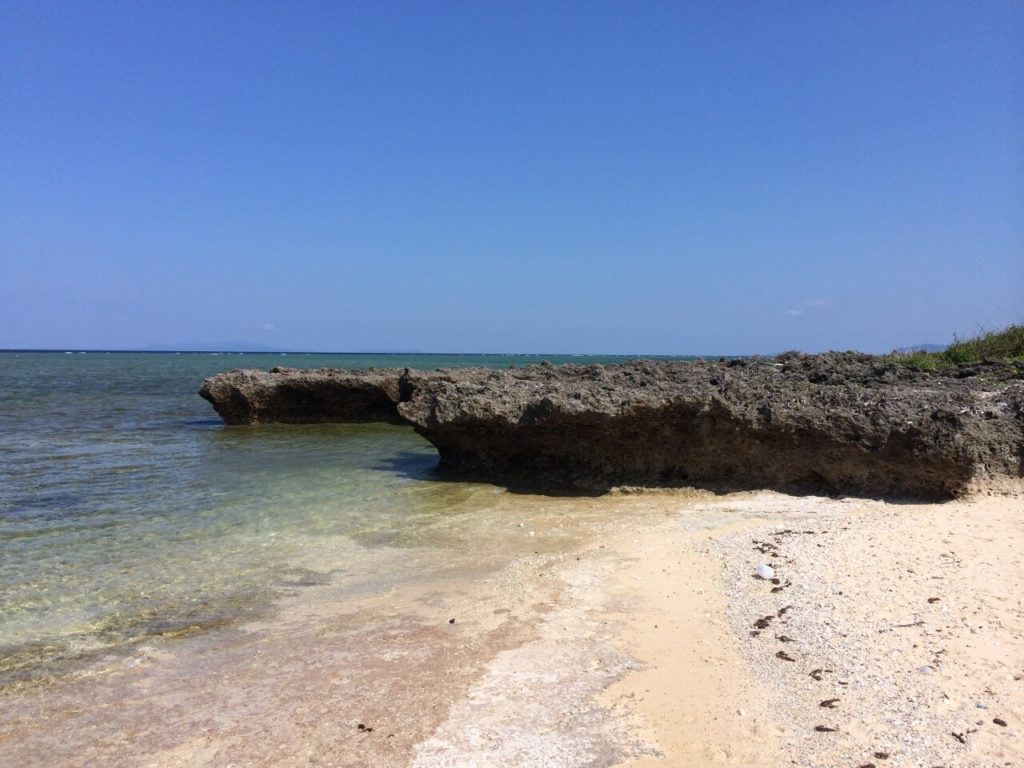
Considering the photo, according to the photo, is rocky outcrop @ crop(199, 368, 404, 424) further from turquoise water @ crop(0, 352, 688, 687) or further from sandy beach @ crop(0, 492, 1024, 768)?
sandy beach @ crop(0, 492, 1024, 768)

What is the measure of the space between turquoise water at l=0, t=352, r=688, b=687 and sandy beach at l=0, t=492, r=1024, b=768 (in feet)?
1.93

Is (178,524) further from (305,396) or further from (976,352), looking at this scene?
(976,352)

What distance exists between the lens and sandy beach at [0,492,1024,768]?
3.32m

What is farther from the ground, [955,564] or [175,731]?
[955,564]

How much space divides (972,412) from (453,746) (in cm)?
749

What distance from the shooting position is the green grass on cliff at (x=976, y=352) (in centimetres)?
1220

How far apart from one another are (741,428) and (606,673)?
537 cm

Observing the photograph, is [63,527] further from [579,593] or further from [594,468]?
[594,468]

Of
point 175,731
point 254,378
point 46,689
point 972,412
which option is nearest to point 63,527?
point 46,689

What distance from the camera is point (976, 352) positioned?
12.9 metres

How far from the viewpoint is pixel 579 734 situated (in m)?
3.41

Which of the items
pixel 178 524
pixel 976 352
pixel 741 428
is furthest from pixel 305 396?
pixel 976 352

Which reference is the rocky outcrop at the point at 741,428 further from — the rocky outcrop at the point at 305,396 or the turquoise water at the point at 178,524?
the rocky outcrop at the point at 305,396

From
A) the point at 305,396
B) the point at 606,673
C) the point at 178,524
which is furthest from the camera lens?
the point at 305,396
